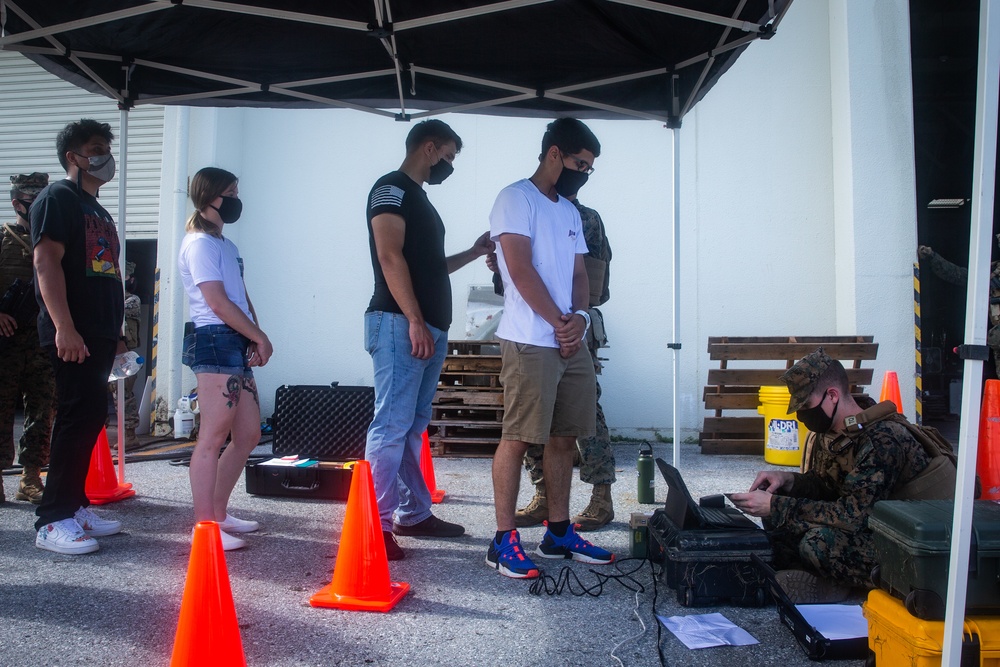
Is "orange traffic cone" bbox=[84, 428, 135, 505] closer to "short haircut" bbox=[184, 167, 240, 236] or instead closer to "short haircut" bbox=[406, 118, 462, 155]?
"short haircut" bbox=[184, 167, 240, 236]

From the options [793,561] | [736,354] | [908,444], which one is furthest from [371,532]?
[736,354]

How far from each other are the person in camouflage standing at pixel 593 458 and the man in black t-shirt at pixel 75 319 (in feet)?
6.85

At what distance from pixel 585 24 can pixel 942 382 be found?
11.8 meters

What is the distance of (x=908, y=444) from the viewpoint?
2770 millimetres

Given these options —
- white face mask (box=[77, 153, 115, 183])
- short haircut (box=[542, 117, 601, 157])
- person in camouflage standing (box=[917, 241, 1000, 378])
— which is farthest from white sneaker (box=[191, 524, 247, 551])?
person in camouflage standing (box=[917, 241, 1000, 378])

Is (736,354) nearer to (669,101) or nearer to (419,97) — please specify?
(669,101)

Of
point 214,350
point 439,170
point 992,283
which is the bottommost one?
point 214,350

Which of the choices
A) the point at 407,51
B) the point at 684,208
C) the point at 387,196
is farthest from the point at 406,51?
the point at 684,208

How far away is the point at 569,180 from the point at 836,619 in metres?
2.19

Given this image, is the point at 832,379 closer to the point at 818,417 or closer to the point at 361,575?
the point at 818,417

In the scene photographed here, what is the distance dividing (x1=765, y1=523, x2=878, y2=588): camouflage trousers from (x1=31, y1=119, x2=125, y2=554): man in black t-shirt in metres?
3.31

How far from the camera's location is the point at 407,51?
4359 mm

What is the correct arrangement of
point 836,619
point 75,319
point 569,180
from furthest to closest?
point 75,319
point 569,180
point 836,619

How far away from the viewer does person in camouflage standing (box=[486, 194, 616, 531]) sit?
4.05 m
